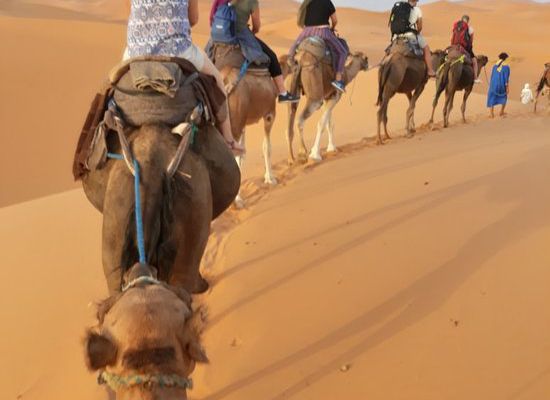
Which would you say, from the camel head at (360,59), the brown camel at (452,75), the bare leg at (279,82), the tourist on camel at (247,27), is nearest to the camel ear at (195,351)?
the tourist on camel at (247,27)

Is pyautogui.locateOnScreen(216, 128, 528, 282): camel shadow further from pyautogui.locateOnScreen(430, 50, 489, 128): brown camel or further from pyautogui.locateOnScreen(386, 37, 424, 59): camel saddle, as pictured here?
pyautogui.locateOnScreen(430, 50, 489, 128): brown camel

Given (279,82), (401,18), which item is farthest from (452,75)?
(279,82)

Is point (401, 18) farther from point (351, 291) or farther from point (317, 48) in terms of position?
point (351, 291)

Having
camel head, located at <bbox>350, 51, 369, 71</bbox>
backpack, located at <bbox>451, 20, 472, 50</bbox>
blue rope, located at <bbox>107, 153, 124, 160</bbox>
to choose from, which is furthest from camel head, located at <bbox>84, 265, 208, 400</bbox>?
backpack, located at <bbox>451, 20, 472, 50</bbox>

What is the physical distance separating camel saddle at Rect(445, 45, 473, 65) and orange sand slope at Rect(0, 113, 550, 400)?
702 centimetres

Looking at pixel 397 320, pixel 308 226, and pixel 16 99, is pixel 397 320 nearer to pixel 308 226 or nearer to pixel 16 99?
pixel 308 226

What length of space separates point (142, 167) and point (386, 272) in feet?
9.71

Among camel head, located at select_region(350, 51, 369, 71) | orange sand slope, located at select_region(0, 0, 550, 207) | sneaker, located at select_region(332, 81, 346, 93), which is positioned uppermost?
camel head, located at select_region(350, 51, 369, 71)

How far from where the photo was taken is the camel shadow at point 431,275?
4.07m

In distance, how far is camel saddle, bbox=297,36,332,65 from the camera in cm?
973

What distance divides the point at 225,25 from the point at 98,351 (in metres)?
5.73

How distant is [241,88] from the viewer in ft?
23.8

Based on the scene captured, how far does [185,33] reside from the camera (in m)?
3.55

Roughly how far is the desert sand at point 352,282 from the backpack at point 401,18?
2742mm
